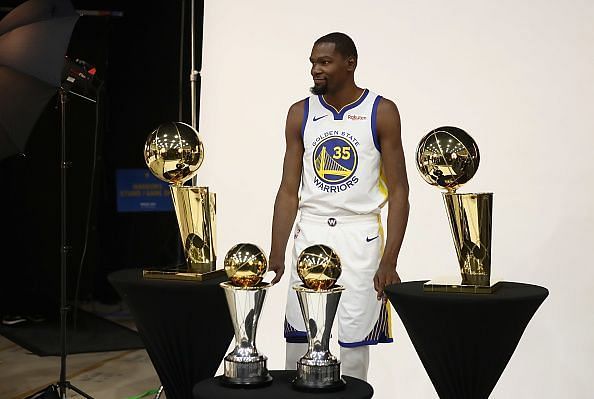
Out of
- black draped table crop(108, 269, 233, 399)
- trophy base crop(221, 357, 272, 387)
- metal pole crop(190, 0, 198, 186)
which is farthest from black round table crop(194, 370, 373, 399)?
metal pole crop(190, 0, 198, 186)

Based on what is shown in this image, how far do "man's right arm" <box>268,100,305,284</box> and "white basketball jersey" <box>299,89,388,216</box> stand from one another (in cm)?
5

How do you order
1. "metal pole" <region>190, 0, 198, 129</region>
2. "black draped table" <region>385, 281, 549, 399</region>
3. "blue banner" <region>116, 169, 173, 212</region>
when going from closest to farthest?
"black draped table" <region>385, 281, 549, 399</region>, "metal pole" <region>190, 0, 198, 129</region>, "blue banner" <region>116, 169, 173, 212</region>

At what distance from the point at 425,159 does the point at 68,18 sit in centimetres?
167

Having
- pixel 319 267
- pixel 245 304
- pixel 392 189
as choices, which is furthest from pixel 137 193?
pixel 319 267

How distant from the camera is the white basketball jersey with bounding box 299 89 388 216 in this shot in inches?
129

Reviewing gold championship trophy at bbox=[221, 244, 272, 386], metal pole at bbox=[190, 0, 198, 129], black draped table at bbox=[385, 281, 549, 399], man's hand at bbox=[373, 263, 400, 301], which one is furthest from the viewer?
metal pole at bbox=[190, 0, 198, 129]

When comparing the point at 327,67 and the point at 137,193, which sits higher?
the point at 327,67

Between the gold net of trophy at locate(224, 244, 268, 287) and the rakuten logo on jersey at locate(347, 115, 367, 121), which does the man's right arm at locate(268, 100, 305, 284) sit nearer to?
the rakuten logo on jersey at locate(347, 115, 367, 121)

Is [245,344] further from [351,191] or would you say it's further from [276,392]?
[351,191]

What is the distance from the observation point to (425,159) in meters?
2.94

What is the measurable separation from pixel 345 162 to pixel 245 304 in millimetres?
1027

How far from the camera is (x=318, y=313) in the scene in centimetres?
230

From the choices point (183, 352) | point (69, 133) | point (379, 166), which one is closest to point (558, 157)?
point (379, 166)

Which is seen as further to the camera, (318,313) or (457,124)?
(457,124)
